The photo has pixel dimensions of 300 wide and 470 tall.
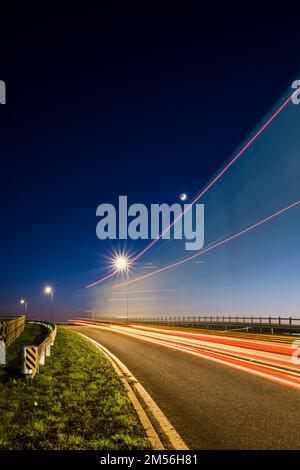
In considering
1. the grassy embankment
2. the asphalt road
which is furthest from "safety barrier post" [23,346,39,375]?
the asphalt road

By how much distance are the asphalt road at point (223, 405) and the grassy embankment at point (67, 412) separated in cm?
82

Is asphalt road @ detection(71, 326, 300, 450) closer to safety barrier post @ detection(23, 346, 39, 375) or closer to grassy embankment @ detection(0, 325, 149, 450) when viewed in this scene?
grassy embankment @ detection(0, 325, 149, 450)

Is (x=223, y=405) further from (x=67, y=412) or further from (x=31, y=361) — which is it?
(x=31, y=361)

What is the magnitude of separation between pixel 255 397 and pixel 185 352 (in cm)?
798

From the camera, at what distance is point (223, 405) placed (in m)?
6.85

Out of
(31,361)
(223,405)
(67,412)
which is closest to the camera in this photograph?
(67,412)

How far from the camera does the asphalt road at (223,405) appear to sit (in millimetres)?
5102

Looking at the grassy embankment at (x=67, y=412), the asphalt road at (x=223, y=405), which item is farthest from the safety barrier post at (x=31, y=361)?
the asphalt road at (x=223, y=405)

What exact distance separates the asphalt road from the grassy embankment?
0.82 meters

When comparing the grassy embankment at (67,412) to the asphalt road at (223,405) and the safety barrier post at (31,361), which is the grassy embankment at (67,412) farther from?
the asphalt road at (223,405)

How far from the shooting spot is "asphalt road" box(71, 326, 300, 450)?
201 inches

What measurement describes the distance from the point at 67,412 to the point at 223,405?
114 inches

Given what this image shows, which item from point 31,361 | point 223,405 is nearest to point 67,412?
point 223,405

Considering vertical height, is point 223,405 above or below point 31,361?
below
